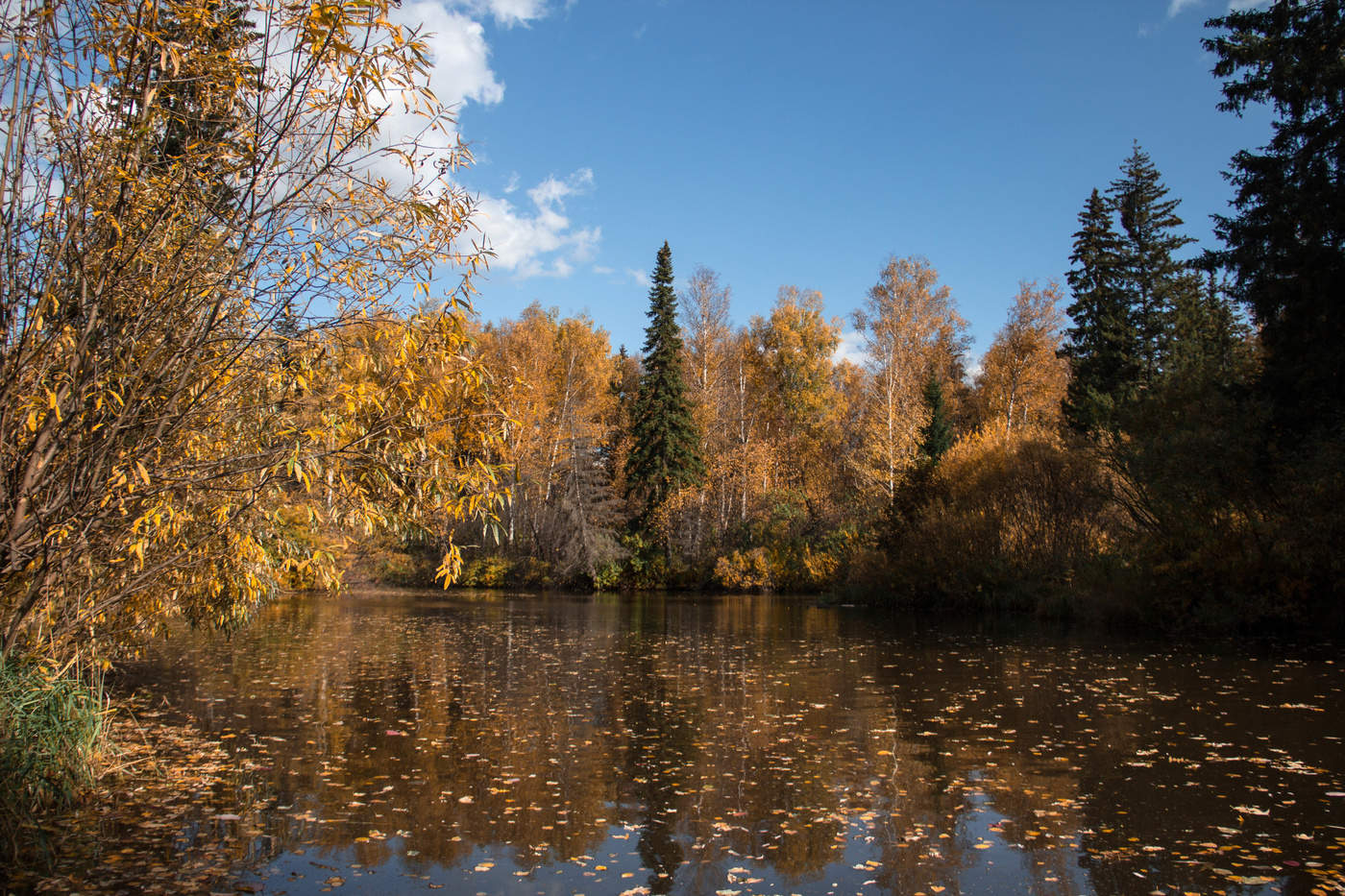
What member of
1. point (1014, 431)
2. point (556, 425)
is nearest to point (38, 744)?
point (1014, 431)

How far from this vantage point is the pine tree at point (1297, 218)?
50.2 feet

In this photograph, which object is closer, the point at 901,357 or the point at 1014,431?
the point at 1014,431

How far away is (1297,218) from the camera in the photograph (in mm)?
15836

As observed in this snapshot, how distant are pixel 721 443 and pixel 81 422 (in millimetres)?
38420

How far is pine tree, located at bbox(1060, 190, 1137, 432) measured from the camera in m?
34.1

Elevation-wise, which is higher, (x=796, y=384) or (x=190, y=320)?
(x=796, y=384)

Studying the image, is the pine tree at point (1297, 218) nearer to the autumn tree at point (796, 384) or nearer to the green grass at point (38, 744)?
the green grass at point (38, 744)

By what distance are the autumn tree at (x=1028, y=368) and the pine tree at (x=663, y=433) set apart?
1454 centimetres

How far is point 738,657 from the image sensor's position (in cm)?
1466

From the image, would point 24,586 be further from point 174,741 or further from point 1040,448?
point 1040,448

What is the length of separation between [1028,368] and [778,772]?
37598 mm

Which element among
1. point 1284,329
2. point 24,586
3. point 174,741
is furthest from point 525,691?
point 1284,329

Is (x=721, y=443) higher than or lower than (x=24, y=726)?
higher

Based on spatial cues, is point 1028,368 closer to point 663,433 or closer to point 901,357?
point 901,357
